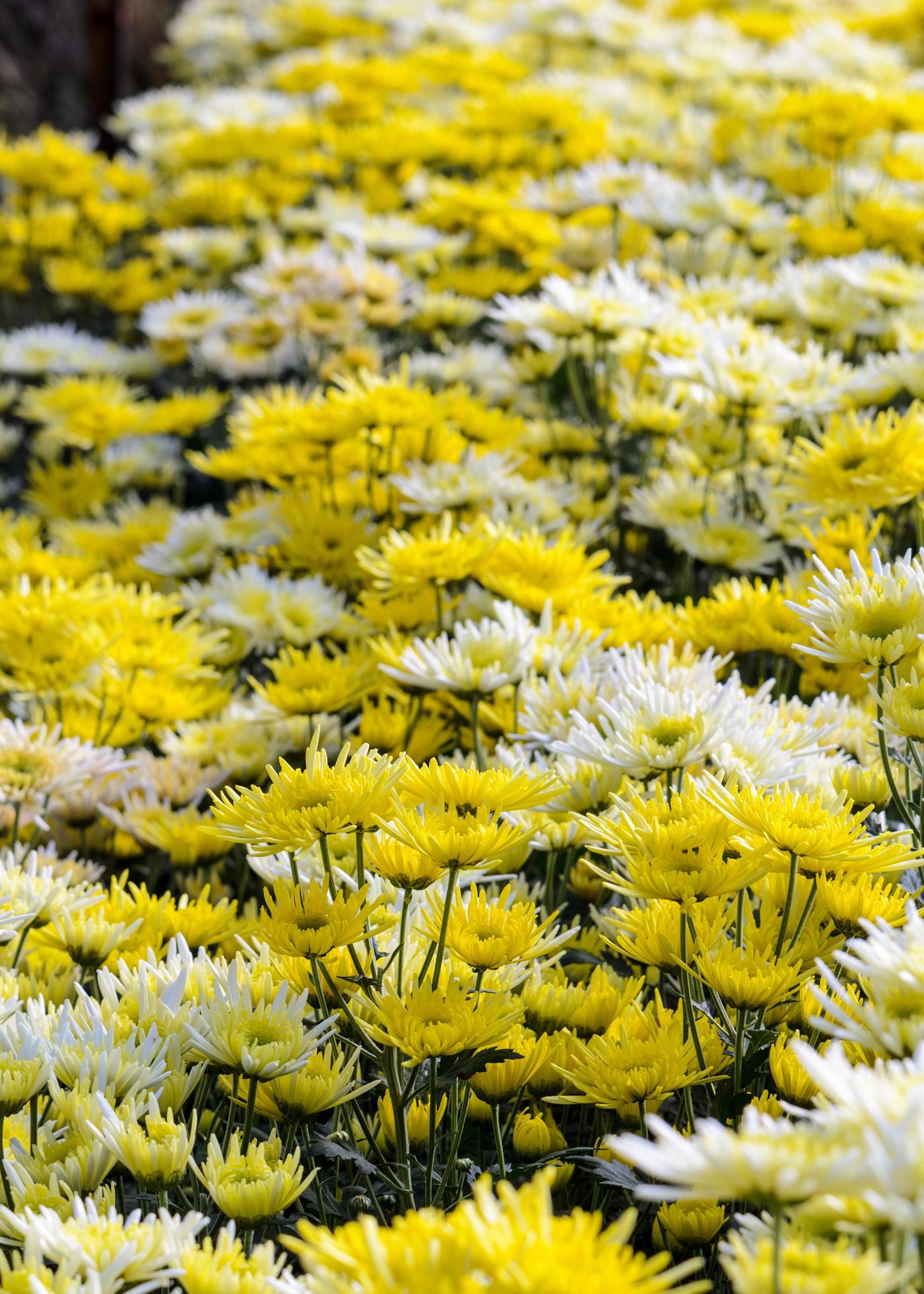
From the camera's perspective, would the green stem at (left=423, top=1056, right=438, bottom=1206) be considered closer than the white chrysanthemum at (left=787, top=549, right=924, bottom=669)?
Yes

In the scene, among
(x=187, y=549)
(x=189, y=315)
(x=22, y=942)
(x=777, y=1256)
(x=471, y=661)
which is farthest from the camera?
(x=189, y=315)

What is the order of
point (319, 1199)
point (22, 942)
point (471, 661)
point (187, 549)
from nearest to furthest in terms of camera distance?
point (319, 1199), point (22, 942), point (471, 661), point (187, 549)

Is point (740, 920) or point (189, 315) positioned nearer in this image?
point (740, 920)

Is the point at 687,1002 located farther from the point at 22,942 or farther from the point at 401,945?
the point at 22,942

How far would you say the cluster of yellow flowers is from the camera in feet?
3.67

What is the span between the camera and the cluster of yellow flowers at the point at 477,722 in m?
1.12

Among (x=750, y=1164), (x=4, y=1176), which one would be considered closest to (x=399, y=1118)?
(x=4, y=1176)

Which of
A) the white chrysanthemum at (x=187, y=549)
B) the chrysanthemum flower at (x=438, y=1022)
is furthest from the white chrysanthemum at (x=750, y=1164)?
the white chrysanthemum at (x=187, y=549)

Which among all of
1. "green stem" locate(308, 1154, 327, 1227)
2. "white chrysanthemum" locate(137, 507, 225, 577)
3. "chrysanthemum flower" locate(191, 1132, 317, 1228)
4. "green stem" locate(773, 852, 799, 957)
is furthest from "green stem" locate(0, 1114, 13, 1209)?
"white chrysanthemum" locate(137, 507, 225, 577)

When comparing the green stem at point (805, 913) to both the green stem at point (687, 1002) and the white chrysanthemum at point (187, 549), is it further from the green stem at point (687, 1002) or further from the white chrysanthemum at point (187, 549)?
the white chrysanthemum at point (187, 549)

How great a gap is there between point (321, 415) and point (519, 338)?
106 cm

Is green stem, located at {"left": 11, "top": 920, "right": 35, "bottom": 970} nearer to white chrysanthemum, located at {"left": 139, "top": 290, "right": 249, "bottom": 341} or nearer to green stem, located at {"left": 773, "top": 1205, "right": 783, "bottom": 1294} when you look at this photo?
green stem, located at {"left": 773, "top": 1205, "right": 783, "bottom": 1294}

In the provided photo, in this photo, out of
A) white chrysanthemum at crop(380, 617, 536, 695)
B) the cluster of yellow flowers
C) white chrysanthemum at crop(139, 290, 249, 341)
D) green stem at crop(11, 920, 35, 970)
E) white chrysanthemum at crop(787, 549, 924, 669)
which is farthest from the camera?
white chrysanthemum at crop(139, 290, 249, 341)

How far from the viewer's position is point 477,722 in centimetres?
183
